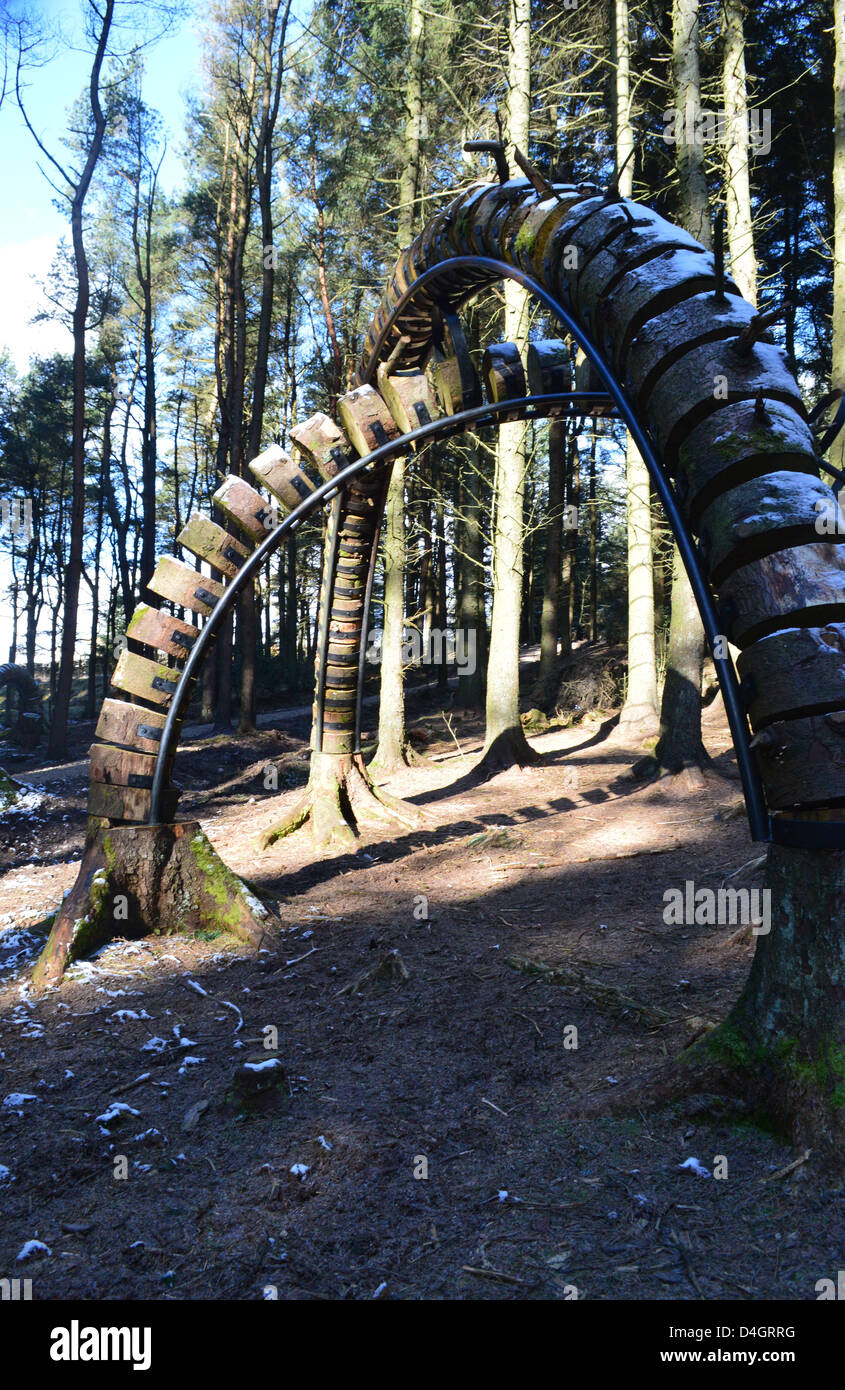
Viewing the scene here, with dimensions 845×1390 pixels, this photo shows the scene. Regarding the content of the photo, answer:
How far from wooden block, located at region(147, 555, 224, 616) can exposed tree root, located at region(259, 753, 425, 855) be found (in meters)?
3.17

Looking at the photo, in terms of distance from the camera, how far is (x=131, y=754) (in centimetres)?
575

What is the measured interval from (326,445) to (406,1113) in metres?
4.46

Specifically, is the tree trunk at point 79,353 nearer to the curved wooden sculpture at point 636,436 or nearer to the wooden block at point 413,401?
the curved wooden sculpture at point 636,436

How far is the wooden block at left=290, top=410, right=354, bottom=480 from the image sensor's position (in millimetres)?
5949

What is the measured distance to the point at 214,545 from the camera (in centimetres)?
589

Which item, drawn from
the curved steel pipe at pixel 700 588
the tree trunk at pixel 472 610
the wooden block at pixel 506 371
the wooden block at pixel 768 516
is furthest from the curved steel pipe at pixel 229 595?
the tree trunk at pixel 472 610

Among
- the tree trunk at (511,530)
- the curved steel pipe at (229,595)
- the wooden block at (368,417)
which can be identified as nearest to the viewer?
the curved steel pipe at (229,595)

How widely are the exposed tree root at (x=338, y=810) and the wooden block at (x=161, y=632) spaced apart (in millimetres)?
3145

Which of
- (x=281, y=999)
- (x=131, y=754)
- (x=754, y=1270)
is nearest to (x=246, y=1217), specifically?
(x=754, y=1270)

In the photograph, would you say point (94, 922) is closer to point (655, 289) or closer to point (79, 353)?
point (655, 289)

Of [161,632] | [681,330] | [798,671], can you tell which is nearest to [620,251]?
[681,330]

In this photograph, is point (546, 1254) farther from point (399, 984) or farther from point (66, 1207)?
point (399, 984)

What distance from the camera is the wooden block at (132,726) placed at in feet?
18.9

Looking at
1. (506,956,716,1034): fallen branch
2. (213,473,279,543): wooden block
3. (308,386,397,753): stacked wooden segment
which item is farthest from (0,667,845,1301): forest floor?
(213,473,279,543): wooden block
